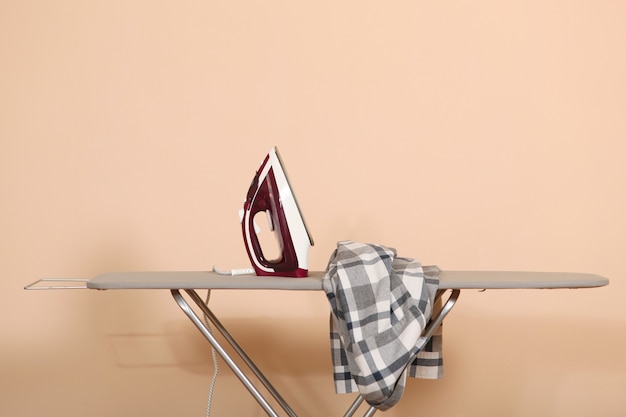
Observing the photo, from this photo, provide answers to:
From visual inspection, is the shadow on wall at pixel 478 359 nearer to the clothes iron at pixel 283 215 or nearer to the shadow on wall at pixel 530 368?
the shadow on wall at pixel 530 368

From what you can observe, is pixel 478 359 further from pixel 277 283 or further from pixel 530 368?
pixel 277 283

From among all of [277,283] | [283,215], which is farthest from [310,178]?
[277,283]

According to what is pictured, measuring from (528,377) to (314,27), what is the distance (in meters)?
1.45

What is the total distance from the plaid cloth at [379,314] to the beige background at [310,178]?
0.83 m

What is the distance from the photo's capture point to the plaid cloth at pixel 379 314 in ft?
5.44

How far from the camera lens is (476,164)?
2.63 m

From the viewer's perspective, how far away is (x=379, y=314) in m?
1.70

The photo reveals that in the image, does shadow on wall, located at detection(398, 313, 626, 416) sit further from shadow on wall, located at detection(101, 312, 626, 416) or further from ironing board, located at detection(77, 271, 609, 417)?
ironing board, located at detection(77, 271, 609, 417)

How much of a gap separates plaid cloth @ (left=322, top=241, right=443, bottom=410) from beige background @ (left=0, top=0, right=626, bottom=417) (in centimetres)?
83

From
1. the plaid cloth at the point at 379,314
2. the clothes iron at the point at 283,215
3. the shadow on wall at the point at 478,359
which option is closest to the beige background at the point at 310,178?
the shadow on wall at the point at 478,359

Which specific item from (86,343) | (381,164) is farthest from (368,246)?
(86,343)

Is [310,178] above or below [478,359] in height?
above

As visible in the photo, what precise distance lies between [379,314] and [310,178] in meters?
1.00

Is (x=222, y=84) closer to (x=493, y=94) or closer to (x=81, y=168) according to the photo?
(x=81, y=168)
